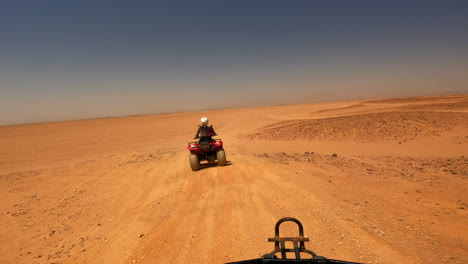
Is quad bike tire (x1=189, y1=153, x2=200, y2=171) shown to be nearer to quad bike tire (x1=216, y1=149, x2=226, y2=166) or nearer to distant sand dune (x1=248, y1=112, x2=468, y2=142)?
quad bike tire (x1=216, y1=149, x2=226, y2=166)

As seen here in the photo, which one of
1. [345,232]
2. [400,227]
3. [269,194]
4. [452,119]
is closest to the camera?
[345,232]

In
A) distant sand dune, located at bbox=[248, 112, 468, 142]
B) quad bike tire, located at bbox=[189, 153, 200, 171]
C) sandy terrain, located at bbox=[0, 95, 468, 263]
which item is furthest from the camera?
distant sand dune, located at bbox=[248, 112, 468, 142]

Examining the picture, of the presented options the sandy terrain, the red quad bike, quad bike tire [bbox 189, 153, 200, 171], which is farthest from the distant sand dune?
quad bike tire [bbox 189, 153, 200, 171]

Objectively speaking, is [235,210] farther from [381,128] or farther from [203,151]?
[381,128]

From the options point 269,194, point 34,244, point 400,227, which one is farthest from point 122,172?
point 400,227

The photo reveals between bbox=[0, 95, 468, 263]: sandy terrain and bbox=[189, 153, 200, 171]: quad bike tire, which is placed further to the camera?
bbox=[189, 153, 200, 171]: quad bike tire

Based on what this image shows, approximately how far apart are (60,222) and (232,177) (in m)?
4.71

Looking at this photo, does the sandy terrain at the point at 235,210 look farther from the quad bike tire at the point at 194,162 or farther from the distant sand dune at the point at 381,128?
the distant sand dune at the point at 381,128

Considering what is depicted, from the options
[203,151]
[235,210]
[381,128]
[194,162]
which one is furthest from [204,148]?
[381,128]

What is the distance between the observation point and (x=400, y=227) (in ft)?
14.3

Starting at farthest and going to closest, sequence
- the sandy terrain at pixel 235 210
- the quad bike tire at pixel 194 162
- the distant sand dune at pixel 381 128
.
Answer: the distant sand dune at pixel 381 128
the quad bike tire at pixel 194 162
the sandy terrain at pixel 235 210

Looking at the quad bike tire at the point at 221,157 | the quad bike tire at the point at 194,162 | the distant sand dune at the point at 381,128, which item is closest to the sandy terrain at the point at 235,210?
the quad bike tire at the point at 221,157

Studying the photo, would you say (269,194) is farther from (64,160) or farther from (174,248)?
(64,160)

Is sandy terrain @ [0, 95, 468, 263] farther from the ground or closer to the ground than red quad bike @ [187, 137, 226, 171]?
closer to the ground
